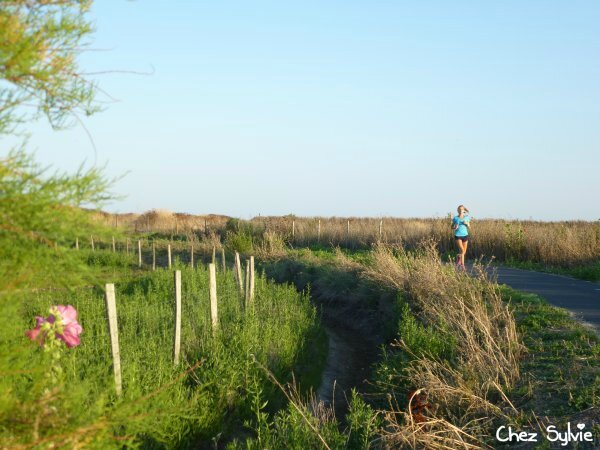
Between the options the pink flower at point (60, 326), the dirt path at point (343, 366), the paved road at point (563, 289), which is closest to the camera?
the pink flower at point (60, 326)

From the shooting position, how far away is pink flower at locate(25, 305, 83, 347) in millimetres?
4797

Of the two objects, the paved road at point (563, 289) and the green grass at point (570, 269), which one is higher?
the green grass at point (570, 269)

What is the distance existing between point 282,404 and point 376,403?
1.35 m

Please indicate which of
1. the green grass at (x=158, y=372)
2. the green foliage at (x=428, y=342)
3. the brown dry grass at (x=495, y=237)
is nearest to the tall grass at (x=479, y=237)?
the brown dry grass at (x=495, y=237)

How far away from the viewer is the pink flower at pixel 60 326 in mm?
4797

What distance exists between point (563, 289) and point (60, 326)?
42.8 ft

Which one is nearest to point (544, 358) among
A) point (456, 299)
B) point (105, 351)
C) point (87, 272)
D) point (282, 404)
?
point (456, 299)

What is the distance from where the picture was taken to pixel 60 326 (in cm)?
482

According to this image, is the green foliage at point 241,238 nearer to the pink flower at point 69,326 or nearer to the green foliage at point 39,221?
the pink flower at point 69,326

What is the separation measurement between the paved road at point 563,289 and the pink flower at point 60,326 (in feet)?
24.4

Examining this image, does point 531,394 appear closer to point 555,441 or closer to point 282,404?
point 555,441

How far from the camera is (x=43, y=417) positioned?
3801 millimetres

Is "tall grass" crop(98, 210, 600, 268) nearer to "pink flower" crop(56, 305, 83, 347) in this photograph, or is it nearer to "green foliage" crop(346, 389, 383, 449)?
"green foliage" crop(346, 389, 383, 449)

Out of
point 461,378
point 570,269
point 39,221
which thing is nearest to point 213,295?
point 461,378
